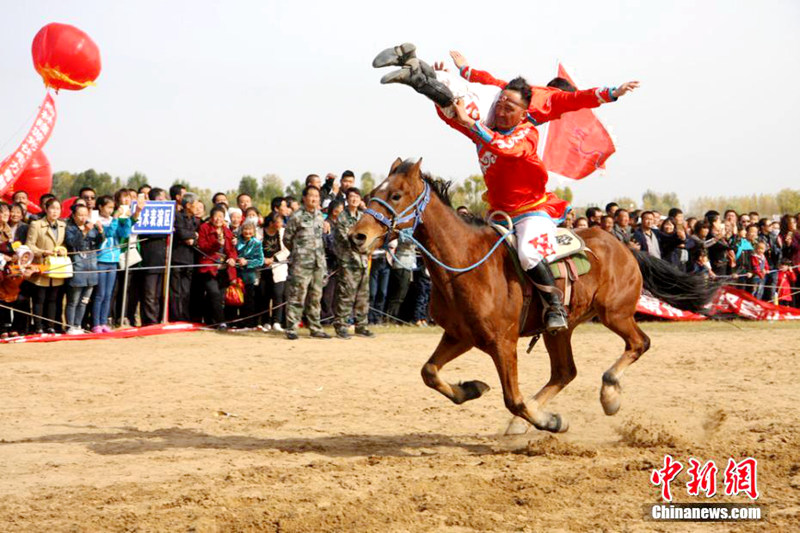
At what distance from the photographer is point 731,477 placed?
5.89 meters

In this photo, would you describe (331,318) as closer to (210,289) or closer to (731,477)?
(210,289)

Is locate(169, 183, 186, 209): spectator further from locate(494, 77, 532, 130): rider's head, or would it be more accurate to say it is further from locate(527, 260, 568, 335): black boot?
locate(527, 260, 568, 335): black boot

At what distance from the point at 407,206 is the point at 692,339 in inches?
347

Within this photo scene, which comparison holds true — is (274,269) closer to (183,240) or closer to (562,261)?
(183,240)

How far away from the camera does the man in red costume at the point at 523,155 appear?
22.9 ft

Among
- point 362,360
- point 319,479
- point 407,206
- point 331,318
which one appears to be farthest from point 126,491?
point 331,318

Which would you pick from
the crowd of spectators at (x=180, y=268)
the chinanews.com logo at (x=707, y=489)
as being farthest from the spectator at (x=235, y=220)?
the chinanews.com logo at (x=707, y=489)

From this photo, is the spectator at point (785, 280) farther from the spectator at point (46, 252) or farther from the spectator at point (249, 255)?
the spectator at point (46, 252)

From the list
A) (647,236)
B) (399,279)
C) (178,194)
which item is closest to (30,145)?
(178,194)

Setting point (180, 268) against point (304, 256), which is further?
point (180, 268)

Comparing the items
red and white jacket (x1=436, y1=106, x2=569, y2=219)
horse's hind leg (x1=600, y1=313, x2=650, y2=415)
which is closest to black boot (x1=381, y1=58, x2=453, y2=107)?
red and white jacket (x1=436, y1=106, x2=569, y2=219)

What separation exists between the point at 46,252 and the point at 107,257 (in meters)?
1.02

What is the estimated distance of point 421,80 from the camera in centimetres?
657

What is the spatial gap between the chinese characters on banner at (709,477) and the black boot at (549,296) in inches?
53.7
